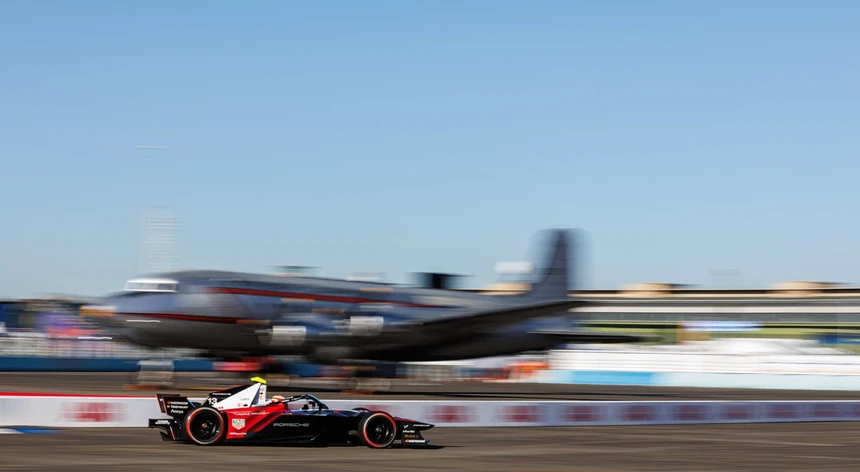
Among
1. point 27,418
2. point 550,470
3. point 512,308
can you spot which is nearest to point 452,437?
point 550,470

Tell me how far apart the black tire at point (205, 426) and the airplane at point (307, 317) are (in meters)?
17.8

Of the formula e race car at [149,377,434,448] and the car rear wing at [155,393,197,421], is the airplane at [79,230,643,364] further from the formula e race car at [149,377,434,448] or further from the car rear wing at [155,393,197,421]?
the car rear wing at [155,393,197,421]

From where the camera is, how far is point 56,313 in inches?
2778

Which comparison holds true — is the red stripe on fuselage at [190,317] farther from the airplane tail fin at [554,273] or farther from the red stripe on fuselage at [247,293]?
the airplane tail fin at [554,273]

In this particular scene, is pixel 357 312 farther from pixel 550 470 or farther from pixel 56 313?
pixel 56 313

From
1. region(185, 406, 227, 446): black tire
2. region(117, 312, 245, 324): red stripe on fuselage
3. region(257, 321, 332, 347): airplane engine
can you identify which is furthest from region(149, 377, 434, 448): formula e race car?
region(257, 321, 332, 347): airplane engine

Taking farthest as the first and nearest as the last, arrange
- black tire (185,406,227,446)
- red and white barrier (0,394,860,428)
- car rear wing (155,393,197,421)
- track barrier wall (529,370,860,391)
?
track barrier wall (529,370,860,391), red and white barrier (0,394,860,428), black tire (185,406,227,446), car rear wing (155,393,197,421)

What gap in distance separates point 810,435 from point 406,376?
3600 centimetres

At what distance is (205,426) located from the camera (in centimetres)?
1639

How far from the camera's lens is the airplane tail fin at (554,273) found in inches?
1797

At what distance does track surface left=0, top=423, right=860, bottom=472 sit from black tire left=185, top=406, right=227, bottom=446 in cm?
23

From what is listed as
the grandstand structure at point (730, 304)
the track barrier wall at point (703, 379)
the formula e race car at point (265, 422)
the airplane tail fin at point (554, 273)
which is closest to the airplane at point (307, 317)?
the airplane tail fin at point (554, 273)

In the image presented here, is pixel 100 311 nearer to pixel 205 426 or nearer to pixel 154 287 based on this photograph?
→ pixel 154 287

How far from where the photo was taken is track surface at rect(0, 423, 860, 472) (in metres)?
14.0
